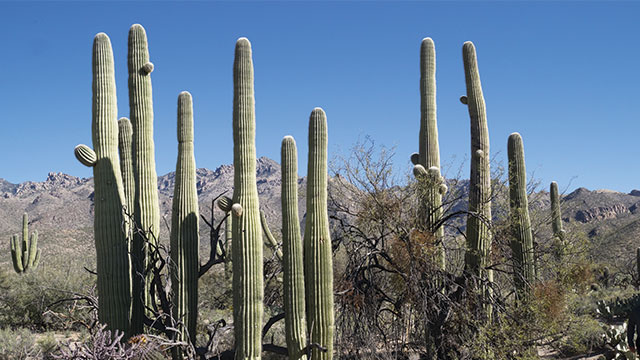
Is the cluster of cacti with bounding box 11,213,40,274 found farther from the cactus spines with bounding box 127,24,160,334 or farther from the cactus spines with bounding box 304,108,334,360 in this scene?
the cactus spines with bounding box 304,108,334,360

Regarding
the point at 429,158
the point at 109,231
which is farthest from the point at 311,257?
the point at 429,158

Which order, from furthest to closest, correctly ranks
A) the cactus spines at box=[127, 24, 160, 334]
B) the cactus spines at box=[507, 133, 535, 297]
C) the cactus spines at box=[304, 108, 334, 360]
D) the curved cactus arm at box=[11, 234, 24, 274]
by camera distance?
the curved cactus arm at box=[11, 234, 24, 274] < the cactus spines at box=[507, 133, 535, 297] < the cactus spines at box=[127, 24, 160, 334] < the cactus spines at box=[304, 108, 334, 360]

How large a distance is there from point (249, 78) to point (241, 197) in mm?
1912

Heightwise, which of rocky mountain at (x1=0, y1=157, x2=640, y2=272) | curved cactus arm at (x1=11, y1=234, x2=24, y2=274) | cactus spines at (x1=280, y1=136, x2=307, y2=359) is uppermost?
rocky mountain at (x1=0, y1=157, x2=640, y2=272)

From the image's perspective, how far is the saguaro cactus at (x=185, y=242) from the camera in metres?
8.91

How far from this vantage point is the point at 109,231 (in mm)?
8758

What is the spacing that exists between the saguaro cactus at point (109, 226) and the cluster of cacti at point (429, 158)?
5.15 meters

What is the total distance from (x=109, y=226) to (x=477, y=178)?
6504mm

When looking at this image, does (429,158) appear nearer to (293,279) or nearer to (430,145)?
(430,145)

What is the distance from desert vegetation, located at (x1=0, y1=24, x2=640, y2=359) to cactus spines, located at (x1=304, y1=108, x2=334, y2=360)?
0.8 inches

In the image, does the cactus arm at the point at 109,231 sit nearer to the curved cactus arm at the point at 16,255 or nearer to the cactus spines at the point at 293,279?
the cactus spines at the point at 293,279

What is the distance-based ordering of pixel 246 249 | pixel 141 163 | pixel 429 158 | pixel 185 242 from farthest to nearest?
1. pixel 429 158
2. pixel 141 163
3. pixel 185 242
4. pixel 246 249

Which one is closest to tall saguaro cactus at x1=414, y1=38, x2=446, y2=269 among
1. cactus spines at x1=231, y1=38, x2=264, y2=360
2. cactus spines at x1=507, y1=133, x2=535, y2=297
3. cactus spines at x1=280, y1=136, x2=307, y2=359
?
cactus spines at x1=507, y1=133, x2=535, y2=297

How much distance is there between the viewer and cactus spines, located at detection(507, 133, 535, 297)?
11.5 meters
